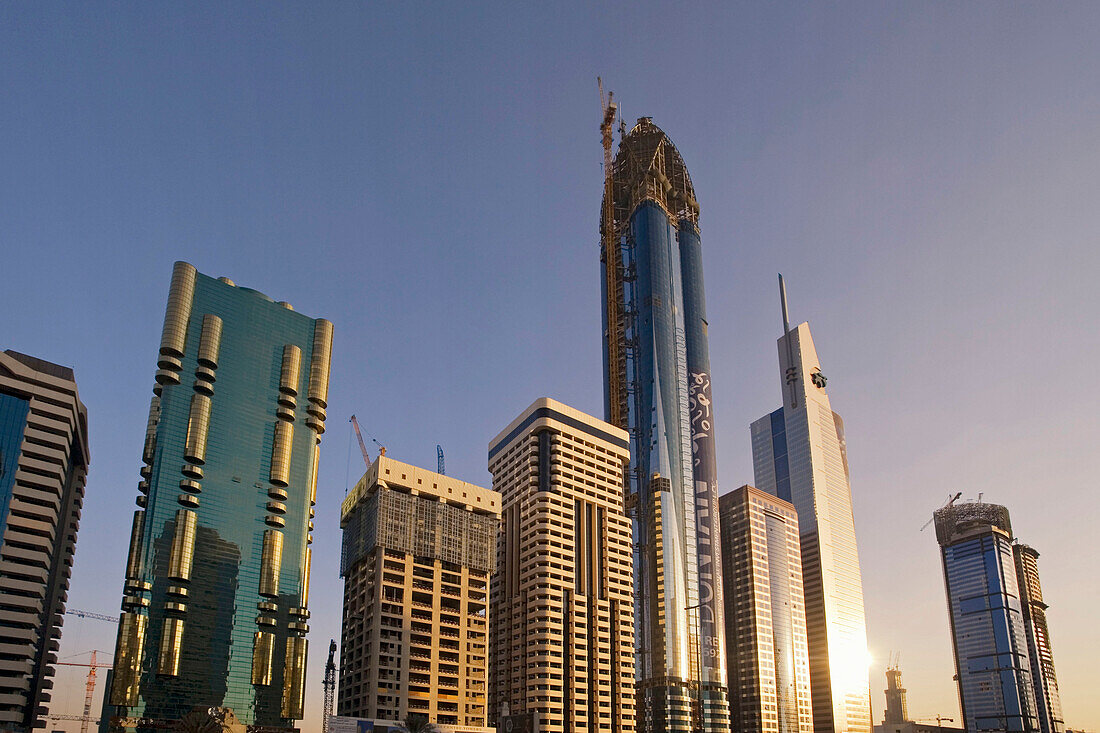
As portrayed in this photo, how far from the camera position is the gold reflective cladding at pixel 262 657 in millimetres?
184500

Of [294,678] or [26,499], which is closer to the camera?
[26,499]

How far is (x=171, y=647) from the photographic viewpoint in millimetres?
174375

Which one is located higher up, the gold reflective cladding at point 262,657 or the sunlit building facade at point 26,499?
the sunlit building facade at point 26,499

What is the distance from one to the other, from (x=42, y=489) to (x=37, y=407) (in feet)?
53.0

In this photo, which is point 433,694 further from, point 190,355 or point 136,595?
point 190,355

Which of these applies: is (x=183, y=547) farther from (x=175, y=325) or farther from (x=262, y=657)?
(x=175, y=325)

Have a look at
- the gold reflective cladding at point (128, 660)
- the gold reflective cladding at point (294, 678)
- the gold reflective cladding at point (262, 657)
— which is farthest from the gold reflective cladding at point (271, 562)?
the gold reflective cladding at point (128, 660)

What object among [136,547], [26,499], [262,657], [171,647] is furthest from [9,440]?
[262,657]

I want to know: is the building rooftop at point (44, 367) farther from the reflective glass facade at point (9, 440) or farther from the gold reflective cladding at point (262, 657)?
the gold reflective cladding at point (262, 657)

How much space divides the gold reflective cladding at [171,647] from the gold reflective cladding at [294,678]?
22.6 meters

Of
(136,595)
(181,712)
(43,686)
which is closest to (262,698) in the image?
(181,712)

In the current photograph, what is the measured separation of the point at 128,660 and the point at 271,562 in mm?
34048

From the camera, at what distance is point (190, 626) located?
179m

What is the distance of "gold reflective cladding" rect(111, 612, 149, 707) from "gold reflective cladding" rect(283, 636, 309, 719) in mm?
29369
